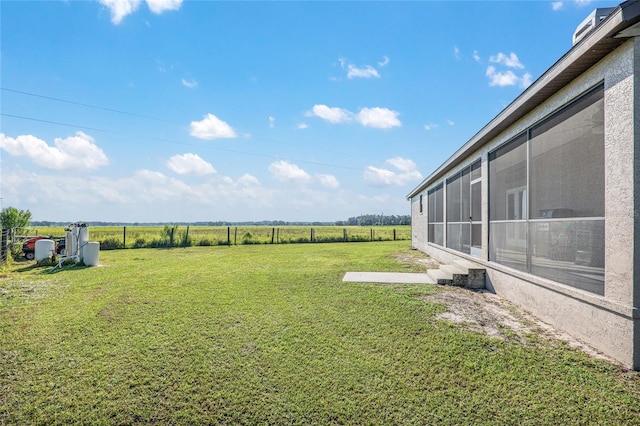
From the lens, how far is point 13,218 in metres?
12.4

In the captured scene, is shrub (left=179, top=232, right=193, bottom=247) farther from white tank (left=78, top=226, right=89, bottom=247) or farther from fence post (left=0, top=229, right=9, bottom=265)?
fence post (left=0, top=229, right=9, bottom=265)

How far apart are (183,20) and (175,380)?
12.5 meters

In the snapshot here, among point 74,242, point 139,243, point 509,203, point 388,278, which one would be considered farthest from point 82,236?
point 509,203

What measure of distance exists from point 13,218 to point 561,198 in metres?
17.9

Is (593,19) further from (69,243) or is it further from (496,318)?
(69,243)

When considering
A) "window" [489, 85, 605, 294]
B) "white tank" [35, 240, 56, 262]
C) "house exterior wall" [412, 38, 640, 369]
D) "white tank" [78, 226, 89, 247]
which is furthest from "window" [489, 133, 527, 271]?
"white tank" [35, 240, 56, 262]

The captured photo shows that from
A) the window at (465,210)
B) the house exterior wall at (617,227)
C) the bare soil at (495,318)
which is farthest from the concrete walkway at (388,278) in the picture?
the house exterior wall at (617,227)

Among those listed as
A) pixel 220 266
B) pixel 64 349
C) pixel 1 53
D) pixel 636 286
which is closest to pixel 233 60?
pixel 1 53

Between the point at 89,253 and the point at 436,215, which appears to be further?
the point at 436,215

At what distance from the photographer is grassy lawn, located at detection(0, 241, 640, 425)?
2361 millimetres

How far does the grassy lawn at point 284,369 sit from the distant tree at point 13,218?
10.1 metres

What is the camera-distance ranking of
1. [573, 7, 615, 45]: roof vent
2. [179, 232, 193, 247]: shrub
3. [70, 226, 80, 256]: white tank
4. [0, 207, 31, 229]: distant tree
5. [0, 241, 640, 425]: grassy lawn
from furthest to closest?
[179, 232, 193, 247]: shrub, [0, 207, 31, 229]: distant tree, [70, 226, 80, 256]: white tank, [573, 7, 615, 45]: roof vent, [0, 241, 640, 425]: grassy lawn

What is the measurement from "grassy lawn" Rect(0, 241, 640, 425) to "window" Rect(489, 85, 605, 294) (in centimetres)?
119

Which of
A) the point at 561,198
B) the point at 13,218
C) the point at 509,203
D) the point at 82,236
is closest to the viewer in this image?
the point at 561,198
